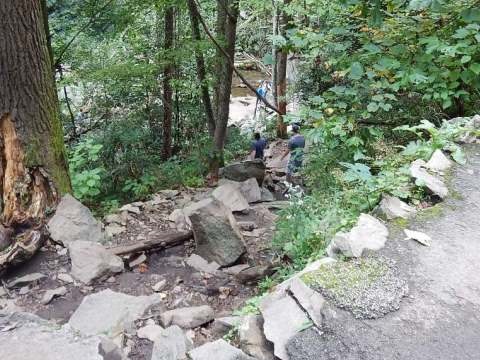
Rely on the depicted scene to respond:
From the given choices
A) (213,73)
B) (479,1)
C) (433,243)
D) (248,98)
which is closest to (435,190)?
(433,243)

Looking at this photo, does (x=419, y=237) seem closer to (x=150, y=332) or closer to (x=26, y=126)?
(x=150, y=332)

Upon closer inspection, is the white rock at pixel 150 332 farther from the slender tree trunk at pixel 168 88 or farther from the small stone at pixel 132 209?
the slender tree trunk at pixel 168 88

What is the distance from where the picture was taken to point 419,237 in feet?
10.6

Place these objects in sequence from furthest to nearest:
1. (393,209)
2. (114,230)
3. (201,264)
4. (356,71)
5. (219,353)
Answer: (114,230) → (201,264) → (356,71) → (393,209) → (219,353)

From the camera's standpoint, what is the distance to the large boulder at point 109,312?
3.82m

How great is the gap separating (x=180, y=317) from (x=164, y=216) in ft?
10.2

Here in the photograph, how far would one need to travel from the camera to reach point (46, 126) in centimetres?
556

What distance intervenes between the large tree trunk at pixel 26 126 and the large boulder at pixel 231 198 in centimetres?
264

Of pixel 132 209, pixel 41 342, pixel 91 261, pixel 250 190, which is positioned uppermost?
pixel 41 342

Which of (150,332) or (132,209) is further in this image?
(132,209)

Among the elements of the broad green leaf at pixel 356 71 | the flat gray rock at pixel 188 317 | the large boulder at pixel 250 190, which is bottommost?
→ the large boulder at pixel 250 190

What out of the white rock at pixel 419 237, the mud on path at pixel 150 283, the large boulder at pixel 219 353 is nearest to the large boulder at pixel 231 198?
the mud on path at pixel 150 283

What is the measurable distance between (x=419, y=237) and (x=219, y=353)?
167cm

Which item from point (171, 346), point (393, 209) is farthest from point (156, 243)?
point (393, 209)
